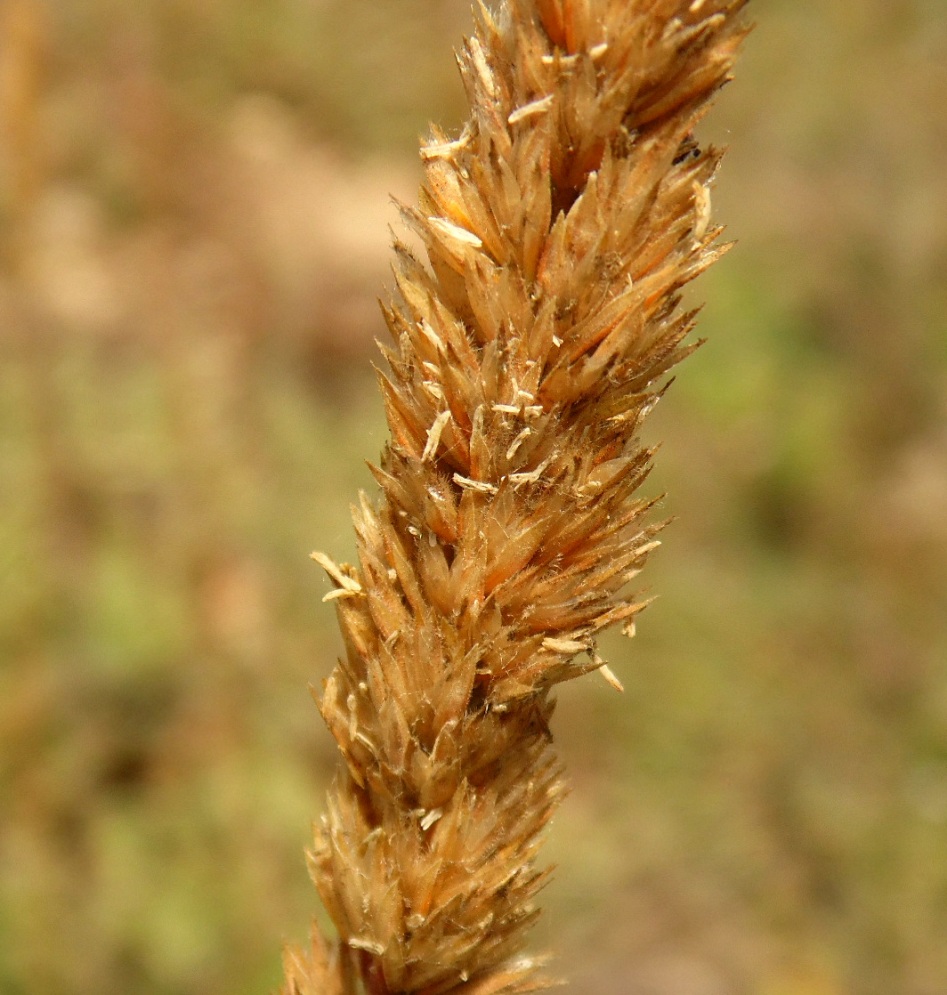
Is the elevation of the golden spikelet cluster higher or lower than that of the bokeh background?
lower

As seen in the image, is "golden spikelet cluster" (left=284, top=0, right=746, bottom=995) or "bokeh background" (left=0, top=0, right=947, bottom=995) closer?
"golden spikelet cluster" (left=284, top=0, right=746, bottom=995)

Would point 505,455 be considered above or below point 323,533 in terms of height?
below

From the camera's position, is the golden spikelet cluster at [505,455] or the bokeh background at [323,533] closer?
the golden spikelet cluster at [505,455]

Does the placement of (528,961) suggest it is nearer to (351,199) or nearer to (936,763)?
(936,763)

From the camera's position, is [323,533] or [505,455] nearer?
[505,455]
